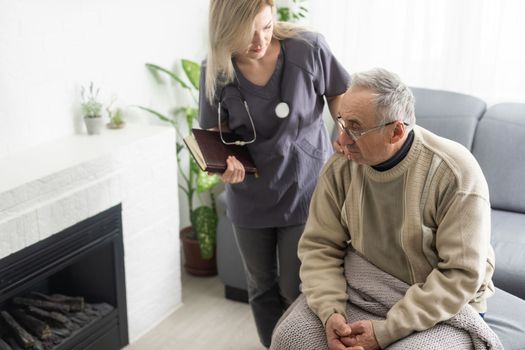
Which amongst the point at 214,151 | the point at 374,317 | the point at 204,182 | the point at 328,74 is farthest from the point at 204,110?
the point at 204,182

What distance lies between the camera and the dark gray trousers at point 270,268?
2.05 m

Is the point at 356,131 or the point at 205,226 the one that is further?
the point at 205,226

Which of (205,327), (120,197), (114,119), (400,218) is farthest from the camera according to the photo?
(205,327)

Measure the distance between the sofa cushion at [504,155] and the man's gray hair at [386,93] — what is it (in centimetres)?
122

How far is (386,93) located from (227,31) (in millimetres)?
499

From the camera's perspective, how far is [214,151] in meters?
1.94

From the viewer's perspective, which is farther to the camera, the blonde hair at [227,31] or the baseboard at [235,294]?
the baseboard at [235,294]

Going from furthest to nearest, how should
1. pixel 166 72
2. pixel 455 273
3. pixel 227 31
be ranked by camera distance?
pixel 166 72 < pixel 227 31 < pixel 455 273

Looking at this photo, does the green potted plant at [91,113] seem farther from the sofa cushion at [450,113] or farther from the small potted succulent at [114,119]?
the sofa cushion at [450,113]

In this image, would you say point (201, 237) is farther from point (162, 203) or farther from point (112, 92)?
point (112, 92)

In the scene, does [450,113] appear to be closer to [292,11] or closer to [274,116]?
[292,11]

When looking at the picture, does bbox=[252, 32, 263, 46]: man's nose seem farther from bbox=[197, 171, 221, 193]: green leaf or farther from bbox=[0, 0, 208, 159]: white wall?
bbox=[197, 171, 221, 193]: green leaf

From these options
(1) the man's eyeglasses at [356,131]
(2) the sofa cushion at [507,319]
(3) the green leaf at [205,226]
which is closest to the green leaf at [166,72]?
(3) the green leaf at [205,226]

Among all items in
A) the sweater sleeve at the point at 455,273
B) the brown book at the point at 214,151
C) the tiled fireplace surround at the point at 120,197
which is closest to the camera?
the sweater sleeve at the point at 455,273
